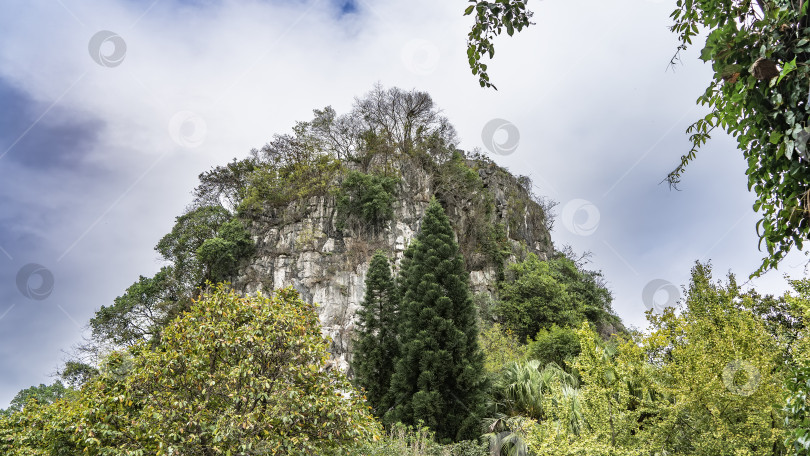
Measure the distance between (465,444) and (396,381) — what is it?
4.47 meters

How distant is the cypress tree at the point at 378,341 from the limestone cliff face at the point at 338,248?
4.81 meters

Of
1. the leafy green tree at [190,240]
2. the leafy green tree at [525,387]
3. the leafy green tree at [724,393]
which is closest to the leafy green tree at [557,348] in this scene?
the leafy green tree at [525,387]

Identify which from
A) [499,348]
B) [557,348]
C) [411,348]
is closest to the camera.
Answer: [411,348]

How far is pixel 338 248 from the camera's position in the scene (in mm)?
28078

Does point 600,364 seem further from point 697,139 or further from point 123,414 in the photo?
point 123,414

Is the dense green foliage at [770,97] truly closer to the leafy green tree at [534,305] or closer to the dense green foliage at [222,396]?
the dense green foliage at [222,396]

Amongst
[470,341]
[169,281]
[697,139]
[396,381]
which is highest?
[169,281]

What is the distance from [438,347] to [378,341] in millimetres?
3245

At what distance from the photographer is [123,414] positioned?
7.39m

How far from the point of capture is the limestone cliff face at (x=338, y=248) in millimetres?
25781

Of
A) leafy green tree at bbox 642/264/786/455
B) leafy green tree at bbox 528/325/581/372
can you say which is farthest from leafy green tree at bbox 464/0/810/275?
leafy green tree at bbox 528/325/581/372

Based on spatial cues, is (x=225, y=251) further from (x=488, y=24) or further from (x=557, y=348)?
(x=488, y=24)

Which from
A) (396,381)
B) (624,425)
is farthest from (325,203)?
(624,425)

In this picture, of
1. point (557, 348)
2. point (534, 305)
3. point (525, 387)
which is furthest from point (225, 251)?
point (525, 387)
